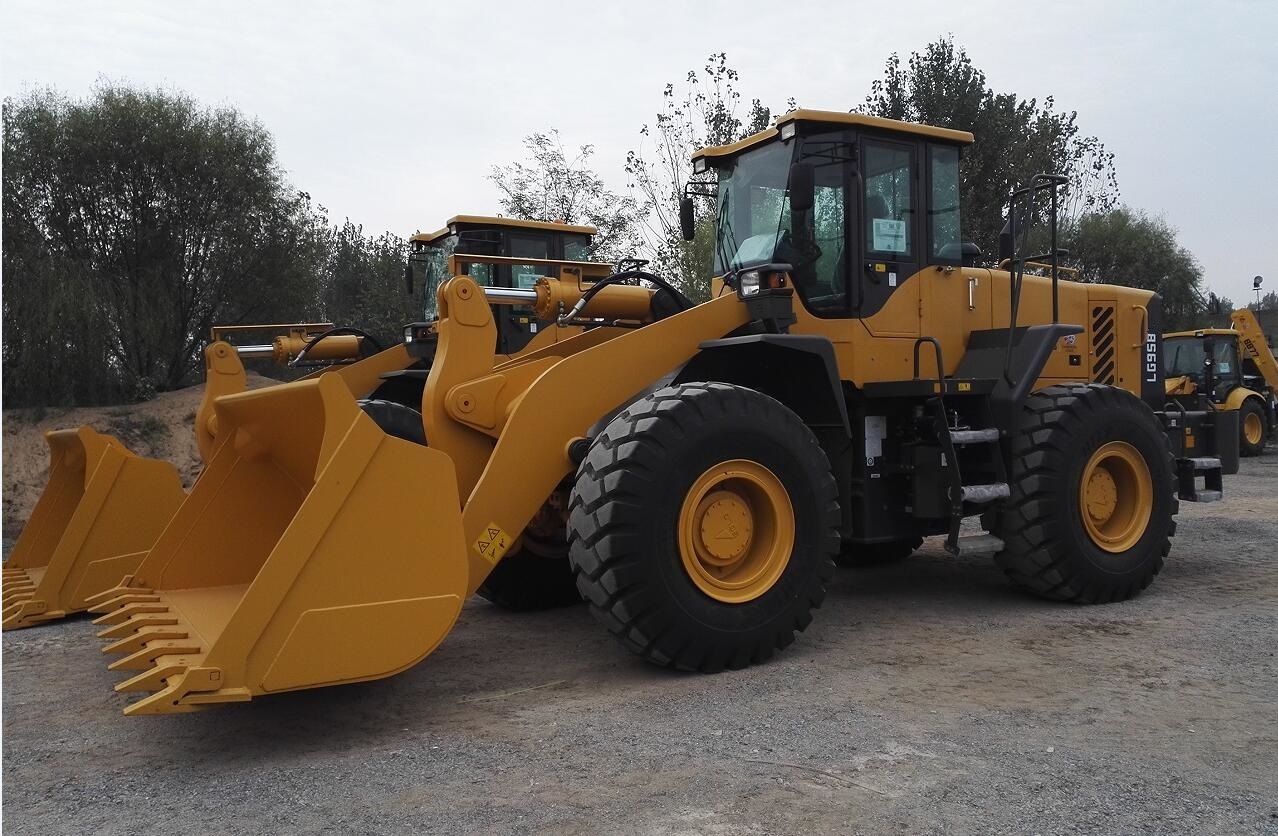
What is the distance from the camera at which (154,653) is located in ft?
12.8

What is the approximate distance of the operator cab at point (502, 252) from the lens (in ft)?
33.6

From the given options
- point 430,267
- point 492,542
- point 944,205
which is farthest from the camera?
point 430,267

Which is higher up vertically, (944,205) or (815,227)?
(944,205)

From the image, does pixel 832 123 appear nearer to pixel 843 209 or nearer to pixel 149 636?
pixel 843 209

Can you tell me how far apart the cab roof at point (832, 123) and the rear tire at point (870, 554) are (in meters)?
3.26

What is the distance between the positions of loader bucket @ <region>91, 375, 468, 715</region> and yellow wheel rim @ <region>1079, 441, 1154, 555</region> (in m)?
4.28

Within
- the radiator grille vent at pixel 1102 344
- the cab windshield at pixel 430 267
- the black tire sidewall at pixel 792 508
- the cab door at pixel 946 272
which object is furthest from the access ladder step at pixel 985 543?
the cab windshield at pixel 430 267

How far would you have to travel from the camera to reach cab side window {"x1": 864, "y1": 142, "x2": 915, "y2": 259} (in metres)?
6.28

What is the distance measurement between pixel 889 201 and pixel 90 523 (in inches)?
222

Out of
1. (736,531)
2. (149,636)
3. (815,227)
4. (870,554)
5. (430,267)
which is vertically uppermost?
(430,267)

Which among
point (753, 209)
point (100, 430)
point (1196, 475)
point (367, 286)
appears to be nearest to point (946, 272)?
point (753, 209)

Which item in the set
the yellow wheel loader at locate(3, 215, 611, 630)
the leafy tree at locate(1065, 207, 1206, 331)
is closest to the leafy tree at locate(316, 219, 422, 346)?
the yellow wheel loader at locate(3, 215, 611, 630)

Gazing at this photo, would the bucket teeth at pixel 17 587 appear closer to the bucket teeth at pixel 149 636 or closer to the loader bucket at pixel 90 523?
the loader bucket at pixel 90 523

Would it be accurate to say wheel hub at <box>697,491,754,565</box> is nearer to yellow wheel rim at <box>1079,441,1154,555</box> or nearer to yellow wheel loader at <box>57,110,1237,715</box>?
yellow wheel loader at <box>57,110,1237,715</box>
